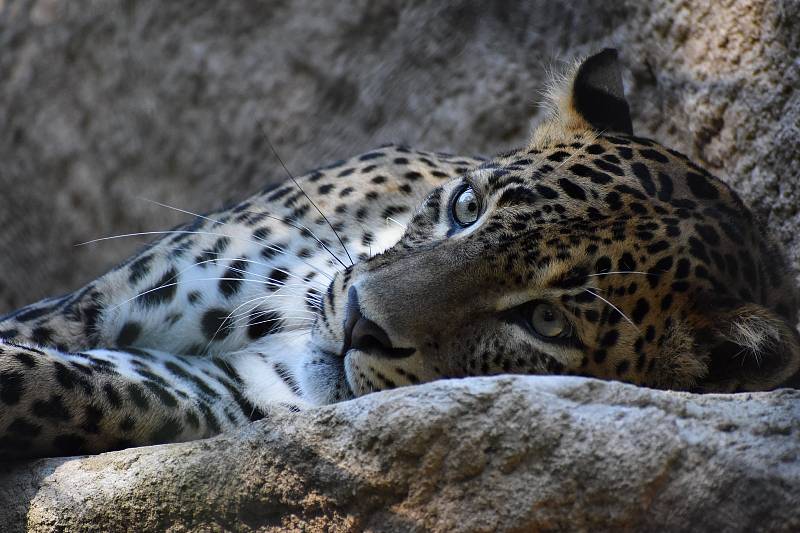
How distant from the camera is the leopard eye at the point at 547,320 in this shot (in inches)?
133

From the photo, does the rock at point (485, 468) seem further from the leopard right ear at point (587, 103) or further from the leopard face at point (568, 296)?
the leopard right ear at point (587, 103)

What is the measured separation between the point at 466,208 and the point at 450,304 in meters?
0.61

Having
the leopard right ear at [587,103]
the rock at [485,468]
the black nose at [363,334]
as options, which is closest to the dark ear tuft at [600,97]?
the leopard right ear at [587,103]

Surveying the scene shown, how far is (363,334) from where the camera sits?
3291mm

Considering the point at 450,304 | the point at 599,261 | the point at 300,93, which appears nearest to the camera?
the point at 450,304

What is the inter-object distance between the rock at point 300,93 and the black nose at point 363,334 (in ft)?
7.45

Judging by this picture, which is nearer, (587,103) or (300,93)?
(587,103)

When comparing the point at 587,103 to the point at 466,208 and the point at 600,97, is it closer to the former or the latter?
the point at 600,97

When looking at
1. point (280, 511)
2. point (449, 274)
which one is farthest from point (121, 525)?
point (449, 274)

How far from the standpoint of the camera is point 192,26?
7.71m

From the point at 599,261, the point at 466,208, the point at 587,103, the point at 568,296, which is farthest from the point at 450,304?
the point at 587,103

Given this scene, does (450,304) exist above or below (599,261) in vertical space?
below

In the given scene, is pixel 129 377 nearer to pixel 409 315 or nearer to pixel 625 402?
pixel 409 315

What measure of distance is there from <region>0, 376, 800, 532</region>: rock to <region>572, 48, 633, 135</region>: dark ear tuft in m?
1.76
